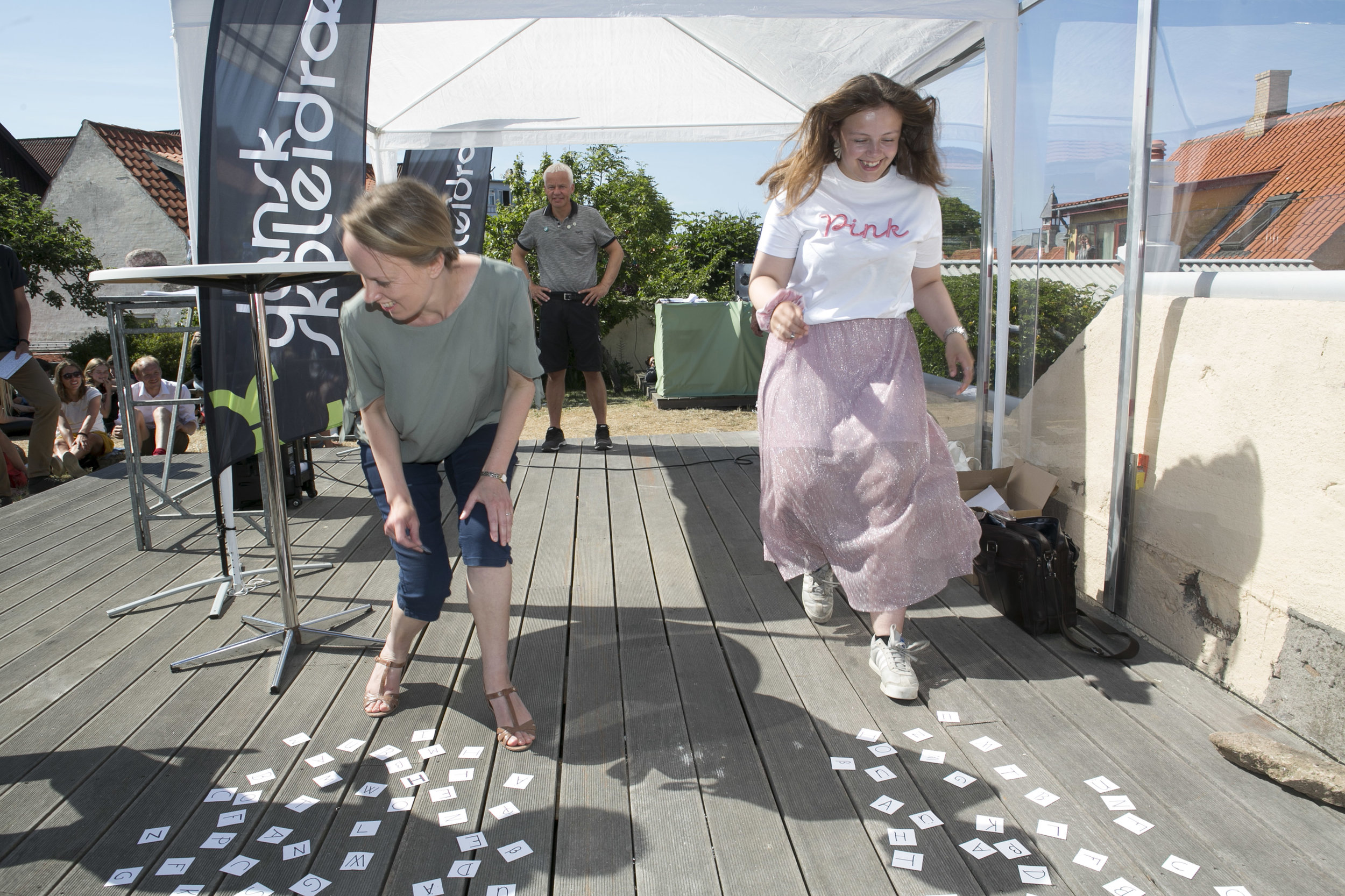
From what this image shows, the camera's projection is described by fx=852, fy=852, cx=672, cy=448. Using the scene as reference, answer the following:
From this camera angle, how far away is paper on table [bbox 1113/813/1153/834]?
5.98ft

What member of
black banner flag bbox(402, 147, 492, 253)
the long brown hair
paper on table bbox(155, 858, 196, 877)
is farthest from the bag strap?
black banner flag bbox(402, 147, 492, 253)

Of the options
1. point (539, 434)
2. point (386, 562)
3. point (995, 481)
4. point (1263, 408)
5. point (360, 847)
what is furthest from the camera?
point (539, 434)

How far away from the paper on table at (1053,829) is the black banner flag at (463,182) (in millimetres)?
5877

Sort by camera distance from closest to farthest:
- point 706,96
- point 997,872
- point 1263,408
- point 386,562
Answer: point 997,872 → point 1263,408 → point 386,562 → point 706,96

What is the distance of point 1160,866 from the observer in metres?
1.70

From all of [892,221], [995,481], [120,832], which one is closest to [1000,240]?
[995,481]

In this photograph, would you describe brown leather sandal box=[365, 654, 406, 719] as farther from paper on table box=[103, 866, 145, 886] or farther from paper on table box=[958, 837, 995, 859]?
paper on table box=[958, 837, 995, 859]

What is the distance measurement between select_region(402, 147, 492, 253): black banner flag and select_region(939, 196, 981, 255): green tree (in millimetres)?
3738

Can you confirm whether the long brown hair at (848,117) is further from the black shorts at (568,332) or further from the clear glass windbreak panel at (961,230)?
the black shorts at (568,332)

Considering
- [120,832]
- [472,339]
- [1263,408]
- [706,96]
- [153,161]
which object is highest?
[153,161]

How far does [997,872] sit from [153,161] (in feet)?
89.8

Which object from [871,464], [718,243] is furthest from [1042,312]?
[718,243]

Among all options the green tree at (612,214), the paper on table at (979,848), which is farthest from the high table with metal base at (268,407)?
Result: the green tree at (612,214)

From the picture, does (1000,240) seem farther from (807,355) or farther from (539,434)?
(539,434)
